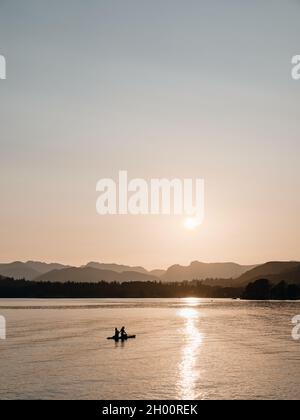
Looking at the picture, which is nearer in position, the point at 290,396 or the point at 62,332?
the point at 290,396

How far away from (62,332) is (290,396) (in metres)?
70.7

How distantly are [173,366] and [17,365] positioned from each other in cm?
2028

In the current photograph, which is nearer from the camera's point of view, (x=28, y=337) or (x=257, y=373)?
(x=257, y=373)

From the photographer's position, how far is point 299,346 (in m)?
89.2
